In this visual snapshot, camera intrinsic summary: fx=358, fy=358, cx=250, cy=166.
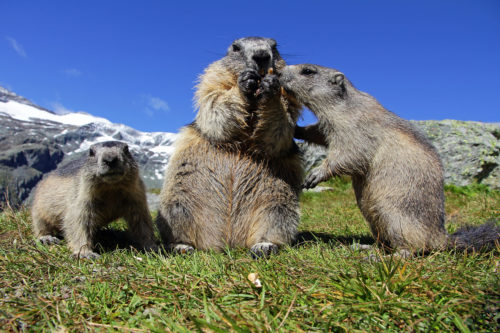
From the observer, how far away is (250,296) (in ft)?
8.09

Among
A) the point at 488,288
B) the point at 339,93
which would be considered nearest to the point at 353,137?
the point at 339,93

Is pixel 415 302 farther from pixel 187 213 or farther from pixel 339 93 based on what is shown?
pixel 339 93

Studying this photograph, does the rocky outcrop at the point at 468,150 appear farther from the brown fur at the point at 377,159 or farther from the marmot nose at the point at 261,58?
the marmot nose at the point at 261,58

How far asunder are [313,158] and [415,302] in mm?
13600

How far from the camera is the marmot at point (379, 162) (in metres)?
4.17

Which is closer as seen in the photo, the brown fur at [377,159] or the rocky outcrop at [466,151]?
the brown fur at [377,159]

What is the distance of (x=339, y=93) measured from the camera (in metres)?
5.05

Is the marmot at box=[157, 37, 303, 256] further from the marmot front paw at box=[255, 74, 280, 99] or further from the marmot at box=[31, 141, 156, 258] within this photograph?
the marmot at box=[31, 141, 156, 258]

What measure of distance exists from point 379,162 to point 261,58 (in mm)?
2178

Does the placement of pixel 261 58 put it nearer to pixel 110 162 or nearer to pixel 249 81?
pixel 249 81

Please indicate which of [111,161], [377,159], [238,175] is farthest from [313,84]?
[111,161]

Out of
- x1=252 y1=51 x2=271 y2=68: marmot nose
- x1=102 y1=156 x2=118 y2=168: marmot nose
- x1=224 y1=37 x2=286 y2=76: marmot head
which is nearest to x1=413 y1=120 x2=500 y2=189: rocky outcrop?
x1=224 y1=37 x2=286 y2=76: marmot head

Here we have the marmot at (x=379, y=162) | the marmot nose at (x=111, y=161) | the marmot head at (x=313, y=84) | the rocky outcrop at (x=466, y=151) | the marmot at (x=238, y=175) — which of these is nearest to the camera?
the marmot at (x=379, y=162)

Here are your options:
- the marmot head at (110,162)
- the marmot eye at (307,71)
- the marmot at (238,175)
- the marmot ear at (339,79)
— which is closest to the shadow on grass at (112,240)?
the marmot at (238,175)
